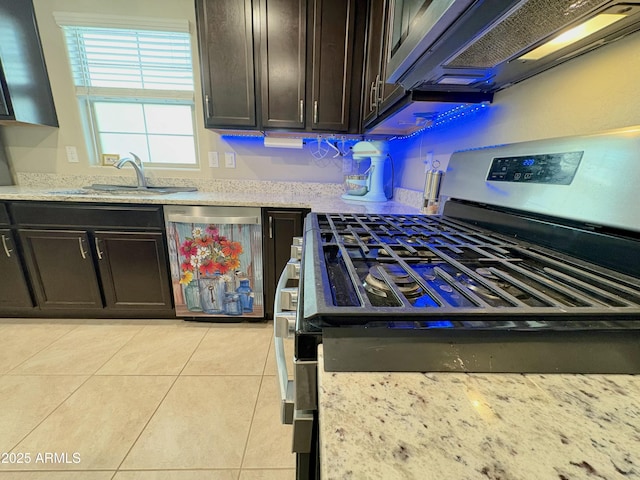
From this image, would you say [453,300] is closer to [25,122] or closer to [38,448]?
[38,448]

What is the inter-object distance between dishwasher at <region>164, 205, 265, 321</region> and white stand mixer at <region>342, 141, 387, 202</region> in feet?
2.61

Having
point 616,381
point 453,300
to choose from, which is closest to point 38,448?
point 453,300

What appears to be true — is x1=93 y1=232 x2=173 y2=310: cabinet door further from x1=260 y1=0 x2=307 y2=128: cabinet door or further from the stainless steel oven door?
the stainless steel oven door

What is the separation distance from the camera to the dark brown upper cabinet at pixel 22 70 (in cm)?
174

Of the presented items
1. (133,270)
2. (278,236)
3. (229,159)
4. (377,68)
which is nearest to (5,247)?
(133,270)

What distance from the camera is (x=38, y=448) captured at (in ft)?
3.48

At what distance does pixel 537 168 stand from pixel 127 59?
281cm

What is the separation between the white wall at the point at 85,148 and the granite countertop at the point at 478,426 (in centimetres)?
217

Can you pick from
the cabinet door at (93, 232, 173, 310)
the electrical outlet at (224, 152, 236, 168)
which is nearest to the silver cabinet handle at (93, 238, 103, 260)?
the cabinet door at (93, 232, 173, 310)

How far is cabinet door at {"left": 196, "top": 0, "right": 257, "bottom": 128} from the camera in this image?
1705mm

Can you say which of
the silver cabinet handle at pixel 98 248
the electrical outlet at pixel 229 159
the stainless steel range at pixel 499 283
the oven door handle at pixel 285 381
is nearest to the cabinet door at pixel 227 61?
the electrical outlet at pixel 229 159

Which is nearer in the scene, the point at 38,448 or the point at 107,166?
the point at 38,448

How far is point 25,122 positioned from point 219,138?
129 centimetres

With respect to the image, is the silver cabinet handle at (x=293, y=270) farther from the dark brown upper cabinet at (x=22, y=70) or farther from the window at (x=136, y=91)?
the dark brown upper cabinet at (x=22, y=70)
